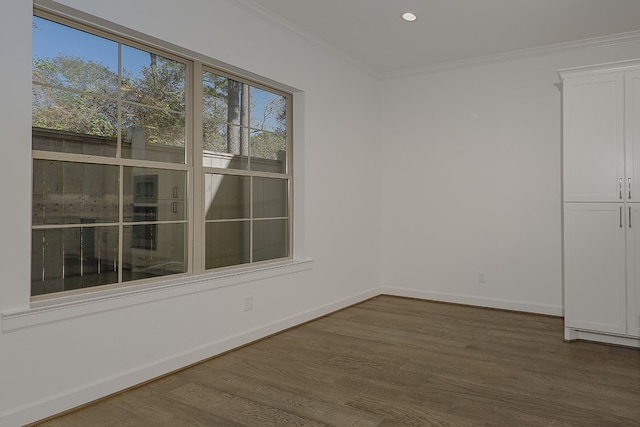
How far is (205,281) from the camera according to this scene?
3.37 metres

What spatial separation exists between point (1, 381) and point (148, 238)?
45.9 inches

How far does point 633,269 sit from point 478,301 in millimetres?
1748

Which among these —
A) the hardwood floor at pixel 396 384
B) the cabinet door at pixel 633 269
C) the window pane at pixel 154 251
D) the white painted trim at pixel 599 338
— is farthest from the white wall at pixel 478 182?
the window pane at pixel 154 251

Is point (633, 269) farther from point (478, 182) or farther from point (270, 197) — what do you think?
point (270, 197)

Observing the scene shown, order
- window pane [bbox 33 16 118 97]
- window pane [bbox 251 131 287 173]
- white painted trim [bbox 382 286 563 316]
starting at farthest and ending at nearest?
1. white painted trim [bbox 382 286 563 316]
2. window pane [bbox 251 131 287 173]
3. window pane [bbox 33 16 118 97]

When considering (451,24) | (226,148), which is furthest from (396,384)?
(451,24)

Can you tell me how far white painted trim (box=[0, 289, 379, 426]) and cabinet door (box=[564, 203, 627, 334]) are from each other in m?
2.44

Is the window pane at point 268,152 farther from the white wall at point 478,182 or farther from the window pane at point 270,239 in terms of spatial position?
the white wall at point 478,182

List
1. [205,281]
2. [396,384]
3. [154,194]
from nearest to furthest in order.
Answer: [396,384], [154,194], [205,281]

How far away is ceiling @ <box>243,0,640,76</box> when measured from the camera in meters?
3.74

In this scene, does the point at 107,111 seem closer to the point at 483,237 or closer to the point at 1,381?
the point at 1,381

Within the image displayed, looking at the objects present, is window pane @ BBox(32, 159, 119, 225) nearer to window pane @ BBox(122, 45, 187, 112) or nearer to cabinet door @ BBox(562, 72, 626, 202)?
window pane @ BBox(122, 45, 187, 112)

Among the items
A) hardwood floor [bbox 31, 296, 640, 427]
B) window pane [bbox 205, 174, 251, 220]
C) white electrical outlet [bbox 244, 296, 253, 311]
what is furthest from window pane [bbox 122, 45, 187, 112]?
hardwood floor [bbox 31, 296, 640, 427]

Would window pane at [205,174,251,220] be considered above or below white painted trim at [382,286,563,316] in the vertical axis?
above
